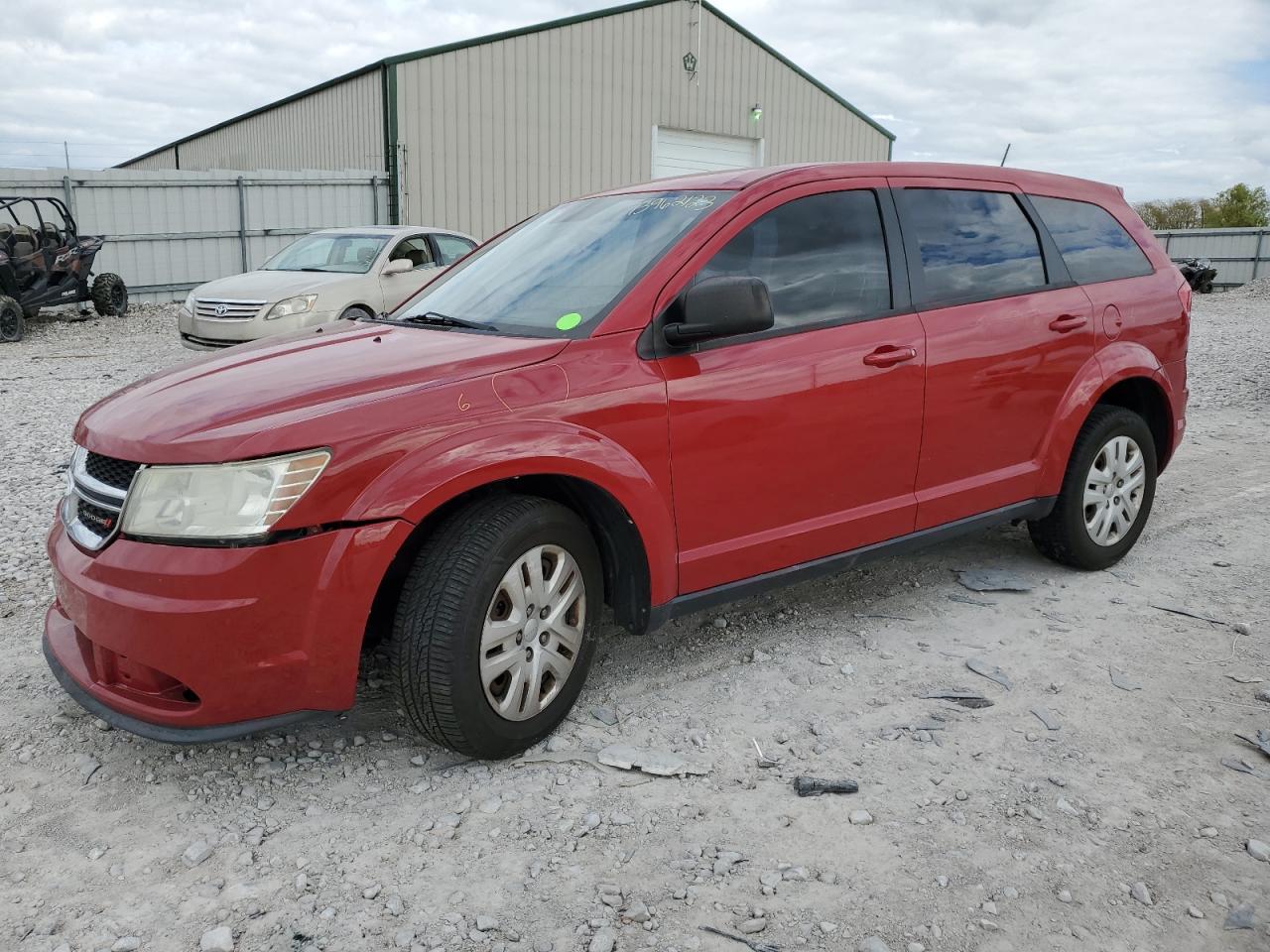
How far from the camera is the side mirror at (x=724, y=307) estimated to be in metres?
3.10

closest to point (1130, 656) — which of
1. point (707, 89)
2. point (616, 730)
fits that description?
point (616, 730)

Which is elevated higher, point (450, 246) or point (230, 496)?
point (450, 246)

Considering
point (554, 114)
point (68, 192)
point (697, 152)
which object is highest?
point (554, 114)

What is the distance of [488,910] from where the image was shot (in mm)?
2434

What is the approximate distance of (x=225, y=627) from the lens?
2.60 m

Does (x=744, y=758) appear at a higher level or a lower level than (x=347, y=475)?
lower

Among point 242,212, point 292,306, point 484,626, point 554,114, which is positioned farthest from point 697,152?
point 484,626

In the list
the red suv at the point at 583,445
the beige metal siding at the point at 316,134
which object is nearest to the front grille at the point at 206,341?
the red suv at the point at 583,445

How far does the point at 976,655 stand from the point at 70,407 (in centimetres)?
785

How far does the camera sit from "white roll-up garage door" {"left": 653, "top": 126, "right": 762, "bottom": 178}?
22734 mm

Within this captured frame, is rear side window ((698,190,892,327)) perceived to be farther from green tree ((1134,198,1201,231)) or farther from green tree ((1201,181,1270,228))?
green tree ((1201,181,1270,228))

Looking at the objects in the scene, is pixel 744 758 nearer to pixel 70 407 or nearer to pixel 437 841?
pixel 437 841

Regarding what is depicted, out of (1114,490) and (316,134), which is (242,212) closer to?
(316,134)

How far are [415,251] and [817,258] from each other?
29.1ft
